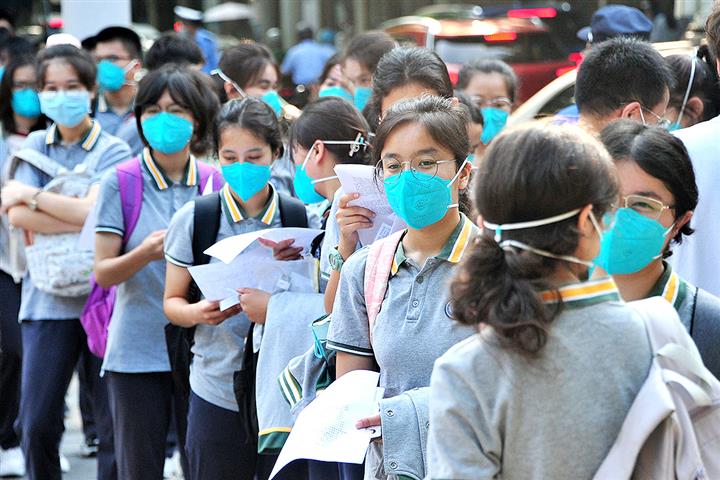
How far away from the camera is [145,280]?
15.6 feet

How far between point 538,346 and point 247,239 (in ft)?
6.12

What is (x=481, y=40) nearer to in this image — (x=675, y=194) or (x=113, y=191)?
(x=113, y=191)

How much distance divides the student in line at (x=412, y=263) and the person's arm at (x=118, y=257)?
5.25ft

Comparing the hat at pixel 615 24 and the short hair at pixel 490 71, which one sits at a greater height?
the hat at pixel 615 24

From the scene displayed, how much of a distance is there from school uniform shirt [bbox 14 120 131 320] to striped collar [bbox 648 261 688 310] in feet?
11.1

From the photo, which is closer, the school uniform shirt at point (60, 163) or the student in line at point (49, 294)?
the student in line at point (49, 294)

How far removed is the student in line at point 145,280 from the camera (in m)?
4.64

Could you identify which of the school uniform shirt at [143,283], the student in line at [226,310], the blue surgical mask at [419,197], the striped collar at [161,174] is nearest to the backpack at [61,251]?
the school uniform shirt at [143,283]

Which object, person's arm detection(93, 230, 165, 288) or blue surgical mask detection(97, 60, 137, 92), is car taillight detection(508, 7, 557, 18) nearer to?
blue surgical mask detection(97, 60, 137, 92)

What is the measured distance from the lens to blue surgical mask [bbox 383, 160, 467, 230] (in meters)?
3.00

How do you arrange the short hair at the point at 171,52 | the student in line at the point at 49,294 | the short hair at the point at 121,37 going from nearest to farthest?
the student in line at the point at 49,294 < the short hair at the point at 171,52 < the short hair at the point at 121,37

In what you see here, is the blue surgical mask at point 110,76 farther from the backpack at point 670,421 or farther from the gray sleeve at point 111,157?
the backpack at point 670,421

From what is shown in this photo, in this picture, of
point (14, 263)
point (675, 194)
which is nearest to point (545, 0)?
point (14, 263)

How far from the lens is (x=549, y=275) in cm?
219
